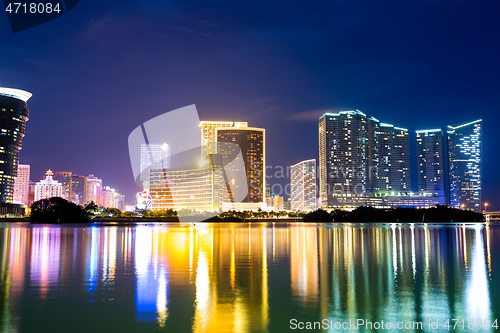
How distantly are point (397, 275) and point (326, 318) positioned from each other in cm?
773

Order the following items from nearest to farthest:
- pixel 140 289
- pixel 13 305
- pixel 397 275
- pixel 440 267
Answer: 1. pixel 13 305
2. pixel 140 289
3. pixel 397 275
4. pixel 440 267

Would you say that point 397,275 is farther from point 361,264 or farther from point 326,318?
point 326,318

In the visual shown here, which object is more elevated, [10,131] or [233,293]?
[10,131]

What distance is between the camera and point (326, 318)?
9.88 metres

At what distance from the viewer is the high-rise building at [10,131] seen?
17950cm

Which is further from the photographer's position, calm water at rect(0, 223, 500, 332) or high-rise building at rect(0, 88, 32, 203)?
high-rise building at rect(0, 88, 32, 203)

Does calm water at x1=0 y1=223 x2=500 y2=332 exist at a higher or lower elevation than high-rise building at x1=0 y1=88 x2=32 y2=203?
lower

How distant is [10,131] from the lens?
18150 centimetres

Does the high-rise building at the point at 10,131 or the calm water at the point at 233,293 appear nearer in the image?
the calm water at the point at 233,293

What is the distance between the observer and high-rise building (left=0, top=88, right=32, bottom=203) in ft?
589

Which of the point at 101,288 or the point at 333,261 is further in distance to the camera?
the point at 333,261

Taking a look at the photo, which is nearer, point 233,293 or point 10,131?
point 233,293

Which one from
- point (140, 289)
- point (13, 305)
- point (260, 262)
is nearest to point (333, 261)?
point (260, 262)

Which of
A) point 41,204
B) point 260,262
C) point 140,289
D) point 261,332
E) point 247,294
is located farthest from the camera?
point 41,204
